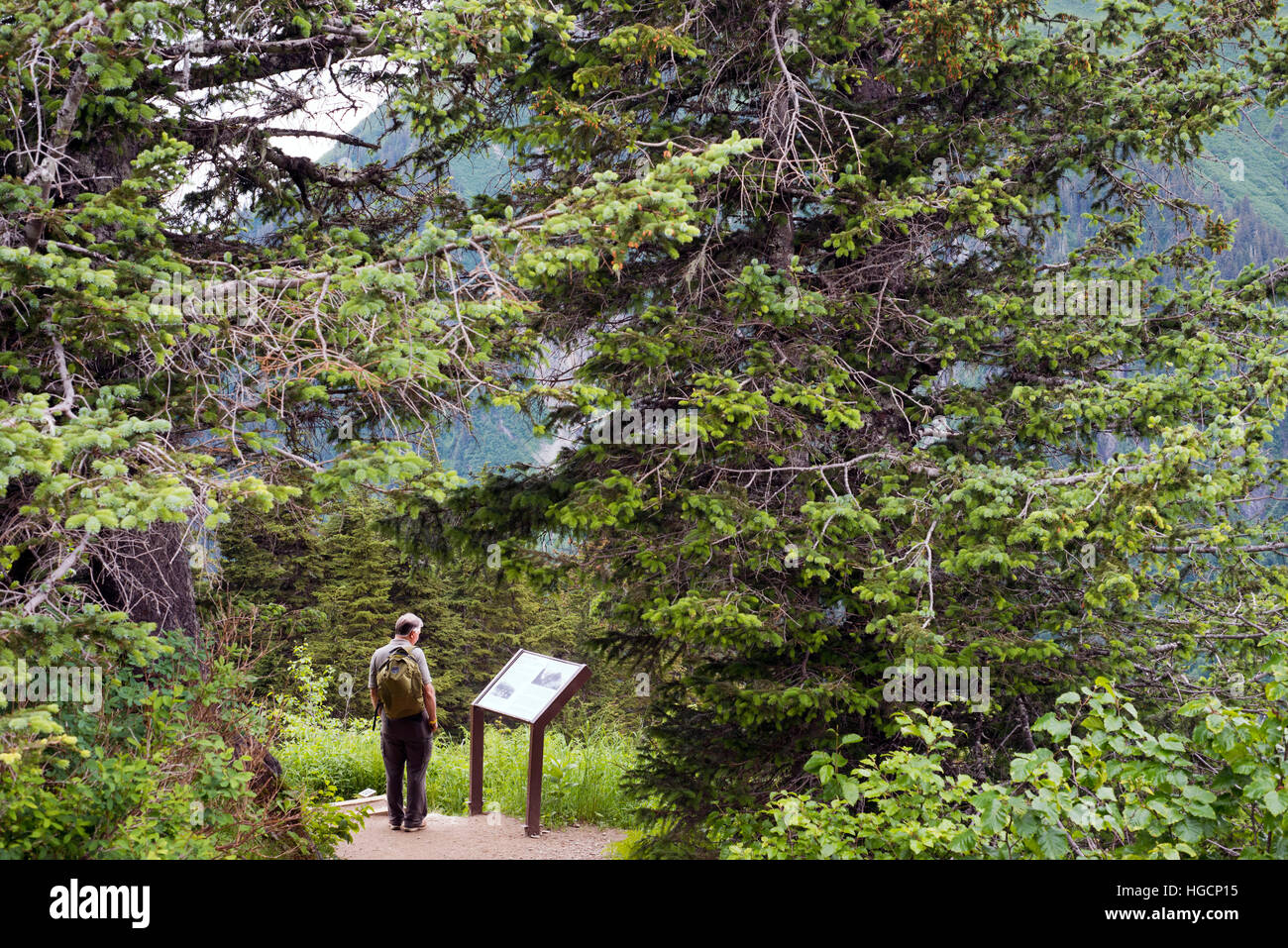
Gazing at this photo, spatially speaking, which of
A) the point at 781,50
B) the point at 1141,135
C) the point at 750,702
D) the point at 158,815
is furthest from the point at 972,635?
the point at 158,815

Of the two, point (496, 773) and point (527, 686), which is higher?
point (527, 686)

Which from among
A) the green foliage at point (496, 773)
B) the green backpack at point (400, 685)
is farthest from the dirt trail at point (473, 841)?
the green backpack at point (400, 685)

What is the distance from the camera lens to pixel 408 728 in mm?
8281

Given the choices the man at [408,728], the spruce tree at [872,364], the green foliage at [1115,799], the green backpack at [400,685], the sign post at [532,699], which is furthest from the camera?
the sign post at [532,699]

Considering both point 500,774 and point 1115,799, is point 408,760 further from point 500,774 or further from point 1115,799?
point 1115,799

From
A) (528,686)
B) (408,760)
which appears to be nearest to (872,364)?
(528,686)

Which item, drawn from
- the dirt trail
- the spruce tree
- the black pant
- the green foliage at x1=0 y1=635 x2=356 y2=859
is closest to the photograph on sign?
the black pant

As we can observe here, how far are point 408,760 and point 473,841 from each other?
3.26 feet

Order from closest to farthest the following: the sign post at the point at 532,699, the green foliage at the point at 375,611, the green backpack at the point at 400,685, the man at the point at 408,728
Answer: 1. the green backpack at the point at 400,685
2. the man at the point at 408,728
3. the sign post at the point at 532,699
4. the green foliage at the point at 375,611

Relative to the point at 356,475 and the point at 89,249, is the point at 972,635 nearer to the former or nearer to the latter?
the point at 356,475

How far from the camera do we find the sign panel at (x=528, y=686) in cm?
905

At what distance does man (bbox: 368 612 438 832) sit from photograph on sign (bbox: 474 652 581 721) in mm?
907

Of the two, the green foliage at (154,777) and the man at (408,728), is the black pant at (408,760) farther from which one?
the green foliage at (154,777)
